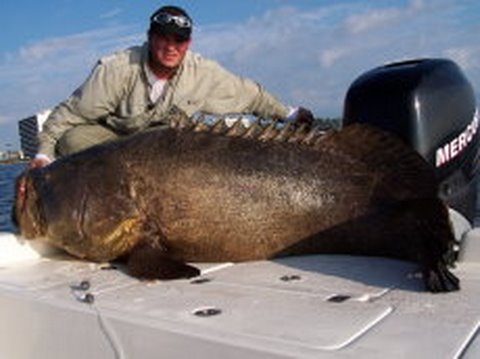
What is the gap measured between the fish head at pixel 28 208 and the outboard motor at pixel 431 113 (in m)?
2.38

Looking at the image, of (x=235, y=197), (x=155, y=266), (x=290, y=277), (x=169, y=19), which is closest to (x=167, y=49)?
(x=169, y=19)

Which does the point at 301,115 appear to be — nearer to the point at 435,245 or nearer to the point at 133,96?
the point at 133,96

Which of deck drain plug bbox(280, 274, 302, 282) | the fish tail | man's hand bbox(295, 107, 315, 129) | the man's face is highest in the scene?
the man's face

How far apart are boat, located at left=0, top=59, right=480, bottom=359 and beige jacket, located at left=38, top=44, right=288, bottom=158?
1766mm

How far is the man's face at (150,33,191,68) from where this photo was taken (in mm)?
→ 5734

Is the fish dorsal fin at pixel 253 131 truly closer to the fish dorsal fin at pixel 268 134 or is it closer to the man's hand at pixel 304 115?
the fish dorsal fin at pixel 268 134

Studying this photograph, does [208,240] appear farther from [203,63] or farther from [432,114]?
[203,63]

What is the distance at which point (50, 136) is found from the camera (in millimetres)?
6211

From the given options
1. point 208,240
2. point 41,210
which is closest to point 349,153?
point 208,240

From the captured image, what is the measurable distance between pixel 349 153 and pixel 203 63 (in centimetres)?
254

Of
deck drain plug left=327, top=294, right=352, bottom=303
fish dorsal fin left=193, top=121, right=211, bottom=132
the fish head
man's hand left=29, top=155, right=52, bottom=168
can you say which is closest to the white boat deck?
deck drain plug left=327, top=294, right=352, bottom=303

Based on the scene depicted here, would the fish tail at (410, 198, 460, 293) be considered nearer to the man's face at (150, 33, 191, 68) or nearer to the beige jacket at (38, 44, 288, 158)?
the man's face at (150, 33, 191, 68)

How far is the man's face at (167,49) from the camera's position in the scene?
5734 mm

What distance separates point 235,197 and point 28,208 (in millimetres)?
1587
